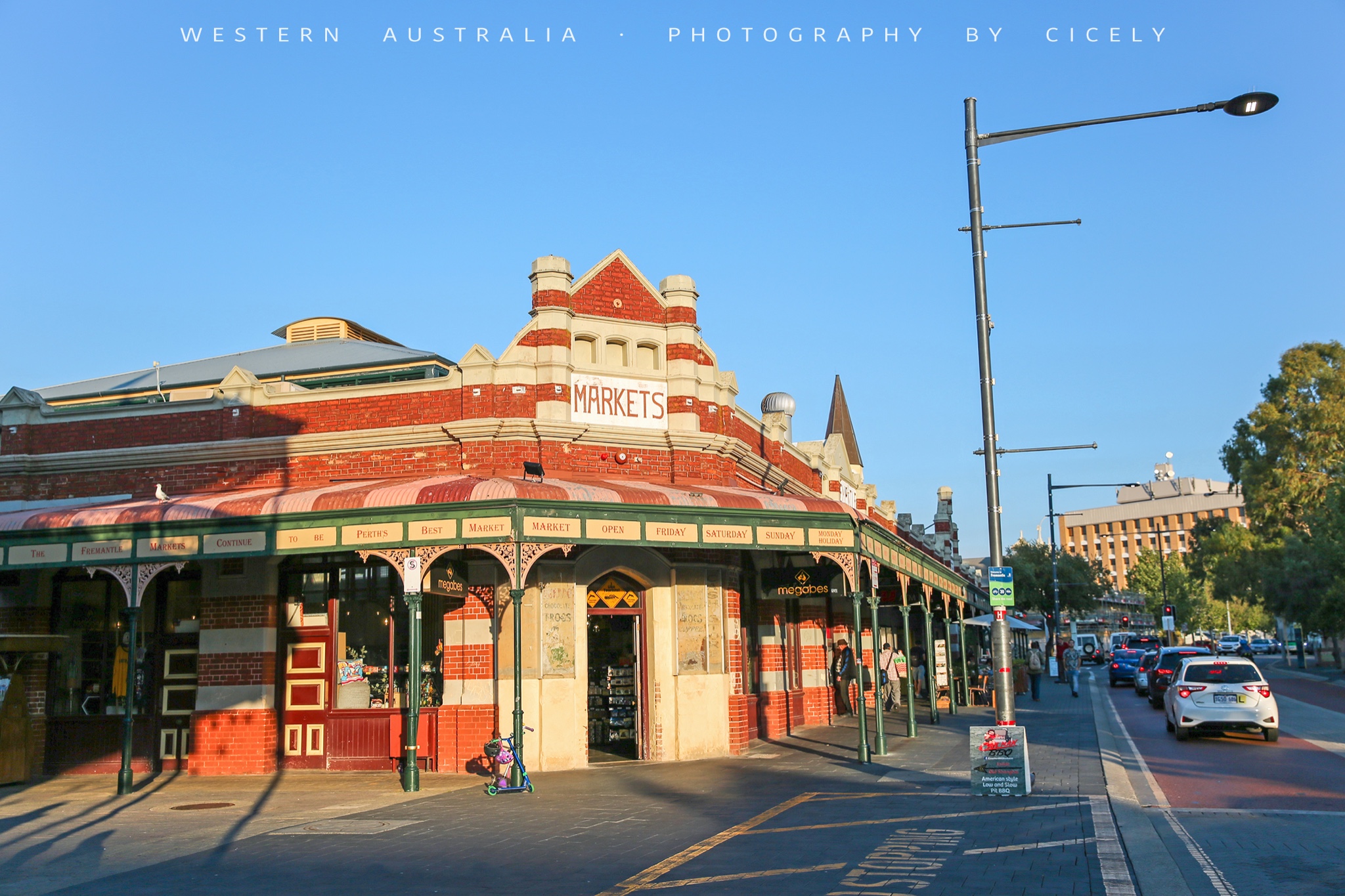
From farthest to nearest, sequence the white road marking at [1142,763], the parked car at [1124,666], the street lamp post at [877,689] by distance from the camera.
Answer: the parked car at [1124,666] → the street lamp post at [877,689] → the white road marking at [1142,763]

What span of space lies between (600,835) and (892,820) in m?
2.99

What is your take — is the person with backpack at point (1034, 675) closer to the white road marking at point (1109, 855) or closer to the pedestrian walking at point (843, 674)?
the pedestrian walking at point (843, 674)

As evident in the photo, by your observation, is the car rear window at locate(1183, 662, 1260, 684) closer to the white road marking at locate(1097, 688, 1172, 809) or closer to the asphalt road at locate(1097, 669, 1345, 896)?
the asphalt road at locate(1097, 669, 1345, 896)

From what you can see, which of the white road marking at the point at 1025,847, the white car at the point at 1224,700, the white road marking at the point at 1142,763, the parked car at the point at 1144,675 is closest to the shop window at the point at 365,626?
the white road marking at the point at 1025,847

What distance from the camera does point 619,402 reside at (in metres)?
18.6

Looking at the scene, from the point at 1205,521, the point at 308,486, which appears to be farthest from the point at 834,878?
the point at 1205,521

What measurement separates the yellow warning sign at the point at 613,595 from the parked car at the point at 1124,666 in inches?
1253

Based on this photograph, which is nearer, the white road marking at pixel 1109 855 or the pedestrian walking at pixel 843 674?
the white road marking at pixel 1109 855

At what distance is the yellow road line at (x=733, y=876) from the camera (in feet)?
27.0

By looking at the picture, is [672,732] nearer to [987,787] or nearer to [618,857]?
[987,787]

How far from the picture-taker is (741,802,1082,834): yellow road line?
35.0 feet

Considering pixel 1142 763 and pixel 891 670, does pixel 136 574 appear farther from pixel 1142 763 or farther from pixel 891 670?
pixel 891 670

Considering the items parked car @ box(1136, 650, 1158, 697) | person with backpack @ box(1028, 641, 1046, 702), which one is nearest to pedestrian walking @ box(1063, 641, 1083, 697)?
person with backpack @ box(1028, 641, 1046, 702)

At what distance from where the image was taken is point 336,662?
17.5 m
